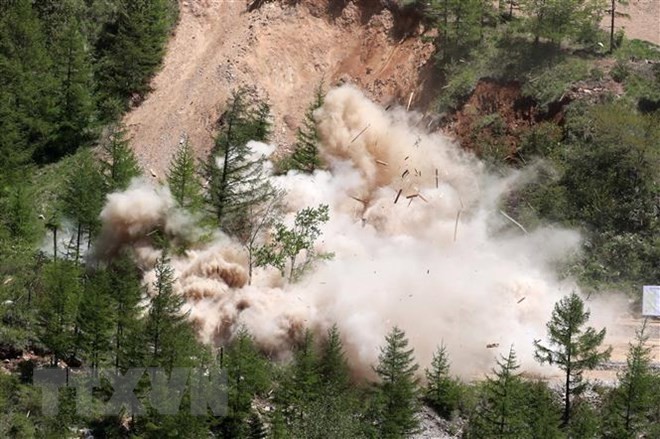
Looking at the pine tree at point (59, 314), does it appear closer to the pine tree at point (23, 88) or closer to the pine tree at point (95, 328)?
the pine tree at point (95, 328)

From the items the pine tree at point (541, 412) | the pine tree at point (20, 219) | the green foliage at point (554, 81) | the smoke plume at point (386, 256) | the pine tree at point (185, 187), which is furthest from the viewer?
the green foliage at point (554, 81)

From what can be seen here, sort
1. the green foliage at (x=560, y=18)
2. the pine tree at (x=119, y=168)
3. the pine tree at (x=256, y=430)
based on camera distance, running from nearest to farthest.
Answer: the pine tree at (x=256, y=430)
the pine tree at (x=119, y=168)
the green foliage at (x=560, y=18)

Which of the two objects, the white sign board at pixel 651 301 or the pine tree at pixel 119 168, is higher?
the pine tree at pixel 119 168

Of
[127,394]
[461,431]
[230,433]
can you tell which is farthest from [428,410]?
[127,394]

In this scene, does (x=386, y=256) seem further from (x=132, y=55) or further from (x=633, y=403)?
(x=132, y=55)

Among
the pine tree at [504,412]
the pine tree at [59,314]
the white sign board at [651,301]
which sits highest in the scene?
the white sign board at [651,301]


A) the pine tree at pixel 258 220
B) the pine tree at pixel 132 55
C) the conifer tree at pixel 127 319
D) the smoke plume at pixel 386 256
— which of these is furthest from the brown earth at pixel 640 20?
the conifer tree at pixel 127 319

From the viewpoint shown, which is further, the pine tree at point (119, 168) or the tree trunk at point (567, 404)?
the pine tree at point (119, 168)
